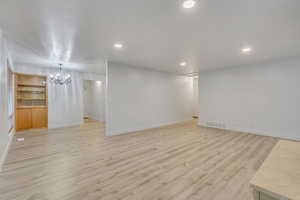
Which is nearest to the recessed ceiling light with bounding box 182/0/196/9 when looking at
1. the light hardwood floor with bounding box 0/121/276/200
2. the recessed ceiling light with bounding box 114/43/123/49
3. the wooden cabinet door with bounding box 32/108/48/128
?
the recessed ceiling light with bounding box 114/43/123/49

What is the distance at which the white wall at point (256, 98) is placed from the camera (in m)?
4.33

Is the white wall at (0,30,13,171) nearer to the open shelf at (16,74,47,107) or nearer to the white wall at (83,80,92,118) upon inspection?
the open shelf at (16,74,47,107)

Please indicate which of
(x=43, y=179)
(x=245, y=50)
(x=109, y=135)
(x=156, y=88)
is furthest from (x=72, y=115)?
(x=245, y=50)

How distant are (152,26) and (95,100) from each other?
24.7ft

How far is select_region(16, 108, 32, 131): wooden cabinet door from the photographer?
5.59 meters

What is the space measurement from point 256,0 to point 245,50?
2.20 metres

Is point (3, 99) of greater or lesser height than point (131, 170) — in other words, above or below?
above

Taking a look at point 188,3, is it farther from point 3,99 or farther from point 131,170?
point 3,99

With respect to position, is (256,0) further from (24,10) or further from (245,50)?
(24,10)

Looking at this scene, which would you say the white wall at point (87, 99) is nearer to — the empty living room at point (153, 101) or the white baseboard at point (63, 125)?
the white baseboard at point (63, 125)

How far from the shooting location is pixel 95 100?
8945mm

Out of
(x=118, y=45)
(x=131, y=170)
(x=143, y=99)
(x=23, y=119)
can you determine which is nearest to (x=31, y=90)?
(x=23, y=119)

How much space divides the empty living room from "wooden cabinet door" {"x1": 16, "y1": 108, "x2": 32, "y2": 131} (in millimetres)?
31

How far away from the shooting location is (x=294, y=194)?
59cm
